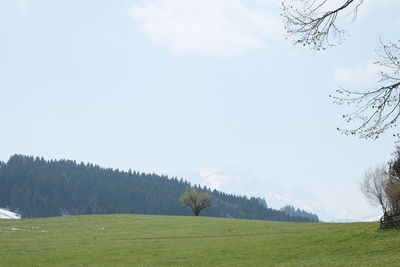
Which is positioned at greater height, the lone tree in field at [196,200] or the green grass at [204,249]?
the lone tree in field at [196,200]

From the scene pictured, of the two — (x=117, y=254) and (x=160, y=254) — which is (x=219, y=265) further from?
(x=117, y=254)

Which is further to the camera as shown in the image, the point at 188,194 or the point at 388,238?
the point at 188,194

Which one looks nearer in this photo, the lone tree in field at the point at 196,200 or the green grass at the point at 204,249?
the green grass at the point at 204,249

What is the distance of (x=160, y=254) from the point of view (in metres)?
42.2

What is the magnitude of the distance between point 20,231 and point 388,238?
186 feet

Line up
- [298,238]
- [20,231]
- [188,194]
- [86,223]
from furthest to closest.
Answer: [188,194] < [86,223] < [20,231] < [298,238]

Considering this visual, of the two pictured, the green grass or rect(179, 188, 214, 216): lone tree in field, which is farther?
rect(179, 188, 214, 216): lone tree in field

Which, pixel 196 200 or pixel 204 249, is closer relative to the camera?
pixel 204 249

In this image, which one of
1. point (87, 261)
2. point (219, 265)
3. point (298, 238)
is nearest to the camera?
point (219, 265)

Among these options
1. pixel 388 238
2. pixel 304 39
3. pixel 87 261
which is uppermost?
pixel 304 39

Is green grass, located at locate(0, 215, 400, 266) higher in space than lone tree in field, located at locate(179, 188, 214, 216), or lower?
lower

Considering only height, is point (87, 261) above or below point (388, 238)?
below

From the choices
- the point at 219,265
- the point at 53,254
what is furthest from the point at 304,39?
the point at 53,254

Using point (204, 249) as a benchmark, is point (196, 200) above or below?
above
